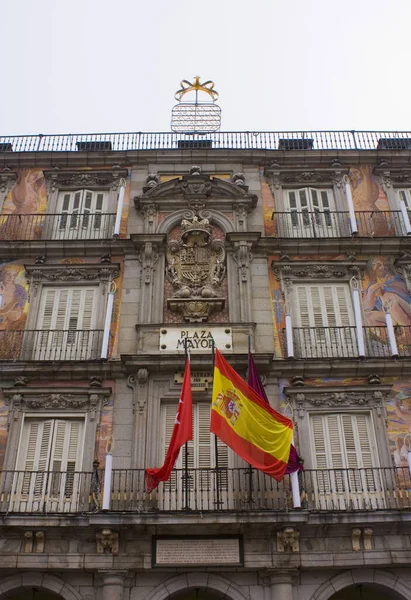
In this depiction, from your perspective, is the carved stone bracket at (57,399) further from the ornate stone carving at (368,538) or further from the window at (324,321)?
the ornate stone carving at (368,538)

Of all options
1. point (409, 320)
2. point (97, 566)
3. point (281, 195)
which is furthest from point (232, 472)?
point (281, 195)

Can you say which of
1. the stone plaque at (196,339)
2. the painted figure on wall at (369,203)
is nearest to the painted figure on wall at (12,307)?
the stone plaque at (196,339)

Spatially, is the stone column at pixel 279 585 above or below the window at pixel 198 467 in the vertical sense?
below

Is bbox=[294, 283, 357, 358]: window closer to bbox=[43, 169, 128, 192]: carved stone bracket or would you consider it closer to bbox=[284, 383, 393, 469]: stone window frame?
bbox=[284, 383, 393, 469]: stone window frame

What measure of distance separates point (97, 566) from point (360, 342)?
321 inches

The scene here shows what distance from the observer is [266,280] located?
60.1 feet

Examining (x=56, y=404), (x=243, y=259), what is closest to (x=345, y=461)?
(x=243, y=259)

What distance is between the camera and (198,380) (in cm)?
1644

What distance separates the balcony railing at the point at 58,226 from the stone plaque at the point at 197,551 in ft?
29.4

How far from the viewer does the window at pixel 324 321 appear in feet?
56.3

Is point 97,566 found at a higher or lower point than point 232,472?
lower

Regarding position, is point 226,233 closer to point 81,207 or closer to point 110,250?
point 110,250

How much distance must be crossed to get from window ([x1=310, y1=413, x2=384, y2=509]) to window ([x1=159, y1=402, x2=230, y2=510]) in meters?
2.13

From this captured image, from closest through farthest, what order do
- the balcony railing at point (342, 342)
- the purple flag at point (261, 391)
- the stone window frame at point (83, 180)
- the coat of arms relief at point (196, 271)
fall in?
the purple flag at point (261, 391)
the balcony railing at point (342, 342)
the coat of arms relief at point (196, 271)
the stone window frame at point (83, 180)
